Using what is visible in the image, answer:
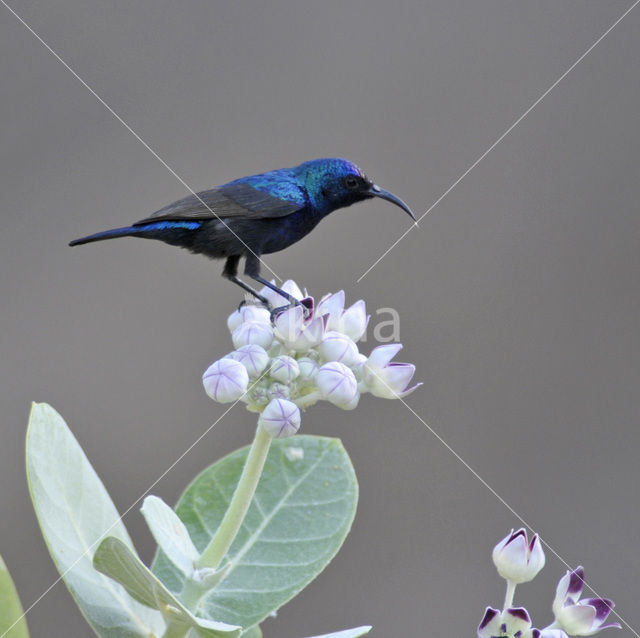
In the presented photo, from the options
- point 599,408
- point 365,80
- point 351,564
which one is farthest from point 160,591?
point 365,80

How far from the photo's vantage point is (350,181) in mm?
2115

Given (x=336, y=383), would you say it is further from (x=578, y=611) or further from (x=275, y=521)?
(x=578, y=611)

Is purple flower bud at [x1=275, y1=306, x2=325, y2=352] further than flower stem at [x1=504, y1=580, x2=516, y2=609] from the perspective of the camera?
Yes

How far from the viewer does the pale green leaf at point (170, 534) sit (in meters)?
1.10


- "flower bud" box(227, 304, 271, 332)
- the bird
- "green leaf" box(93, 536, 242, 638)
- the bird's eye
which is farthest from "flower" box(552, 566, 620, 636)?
the bird's eye

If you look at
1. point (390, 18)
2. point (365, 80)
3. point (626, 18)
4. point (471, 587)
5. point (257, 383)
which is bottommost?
point (257, 383)

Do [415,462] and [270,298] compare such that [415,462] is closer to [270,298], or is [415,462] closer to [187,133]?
[187,133]

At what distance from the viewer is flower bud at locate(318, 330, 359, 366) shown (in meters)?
1.29

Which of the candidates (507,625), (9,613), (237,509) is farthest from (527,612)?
(9,613)

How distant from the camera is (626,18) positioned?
5035 mm

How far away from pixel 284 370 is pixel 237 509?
0.19 metres

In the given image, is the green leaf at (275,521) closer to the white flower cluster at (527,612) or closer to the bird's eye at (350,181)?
the white flower cluster at (527,612)

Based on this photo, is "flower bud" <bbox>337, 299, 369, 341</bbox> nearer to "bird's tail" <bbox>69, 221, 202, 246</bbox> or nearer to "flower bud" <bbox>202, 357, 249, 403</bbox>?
"flower bud" <bbox>202, 357, 249, 403</bbox>

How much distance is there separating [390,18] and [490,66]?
568mm
